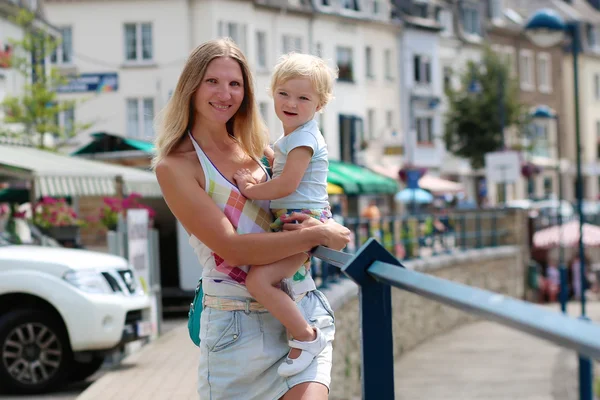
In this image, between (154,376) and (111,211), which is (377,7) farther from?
(154,376)

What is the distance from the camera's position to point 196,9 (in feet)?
137

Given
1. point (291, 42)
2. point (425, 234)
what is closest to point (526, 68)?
point (291, 42)

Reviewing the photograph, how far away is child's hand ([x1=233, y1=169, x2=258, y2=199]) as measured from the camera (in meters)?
3.76

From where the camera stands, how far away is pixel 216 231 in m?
3.61

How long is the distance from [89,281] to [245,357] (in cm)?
699

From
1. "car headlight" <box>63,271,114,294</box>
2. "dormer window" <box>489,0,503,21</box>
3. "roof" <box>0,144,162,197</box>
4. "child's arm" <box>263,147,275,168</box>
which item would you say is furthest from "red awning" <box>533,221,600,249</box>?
"child's arm" <box>263,147,275,168</box>

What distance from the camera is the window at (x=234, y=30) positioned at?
42.1 m

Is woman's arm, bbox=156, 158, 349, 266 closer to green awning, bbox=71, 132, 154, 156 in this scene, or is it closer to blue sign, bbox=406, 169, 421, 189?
green awning, bbox=71, 132, 154, 156

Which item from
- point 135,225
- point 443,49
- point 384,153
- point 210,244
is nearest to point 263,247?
point 210,244

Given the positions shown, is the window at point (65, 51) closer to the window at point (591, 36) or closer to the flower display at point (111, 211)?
the flower display at point (111, 211)

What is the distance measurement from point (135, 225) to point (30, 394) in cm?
387

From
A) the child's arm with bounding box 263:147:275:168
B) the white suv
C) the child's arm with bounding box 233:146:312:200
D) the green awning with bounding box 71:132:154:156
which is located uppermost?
the green awning with bounding box 71:132:154:156

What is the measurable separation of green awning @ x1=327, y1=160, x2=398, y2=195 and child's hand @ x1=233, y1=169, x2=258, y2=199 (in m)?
32.8

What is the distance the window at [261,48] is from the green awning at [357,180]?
4.81 m
